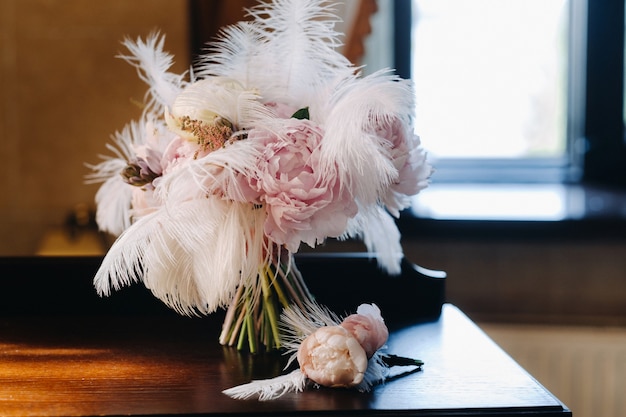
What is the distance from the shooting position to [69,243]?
1.89 meters

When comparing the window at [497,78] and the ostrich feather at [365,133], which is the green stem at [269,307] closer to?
the ostrich feather at [365,133]

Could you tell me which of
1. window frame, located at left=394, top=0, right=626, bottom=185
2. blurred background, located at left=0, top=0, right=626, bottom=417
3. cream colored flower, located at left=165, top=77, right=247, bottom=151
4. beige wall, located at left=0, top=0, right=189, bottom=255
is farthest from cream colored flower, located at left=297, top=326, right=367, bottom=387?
window frame, located at left=394, top=0, right=626, bottom=185

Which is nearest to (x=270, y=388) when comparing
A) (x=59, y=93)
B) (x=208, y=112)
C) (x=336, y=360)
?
(x=336, y=360)

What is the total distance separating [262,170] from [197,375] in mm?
236

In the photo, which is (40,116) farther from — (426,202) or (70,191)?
(426,202)

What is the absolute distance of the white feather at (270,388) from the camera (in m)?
0.78

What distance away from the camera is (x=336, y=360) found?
0.78 m

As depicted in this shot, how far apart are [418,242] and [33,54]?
1079mm

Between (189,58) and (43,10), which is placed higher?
(43,10)

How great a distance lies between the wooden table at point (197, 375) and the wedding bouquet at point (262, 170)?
0.08 metres

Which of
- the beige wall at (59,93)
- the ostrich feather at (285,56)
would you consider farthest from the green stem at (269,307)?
the beige wall at (59,93)

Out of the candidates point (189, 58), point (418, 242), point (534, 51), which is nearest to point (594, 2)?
point (534, 51)

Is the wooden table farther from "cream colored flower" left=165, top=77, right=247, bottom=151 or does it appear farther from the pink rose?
"cream colored flower" left=165, top=77, right=247, bottom=151

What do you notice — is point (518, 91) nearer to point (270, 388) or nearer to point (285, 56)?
point (285, 56)
